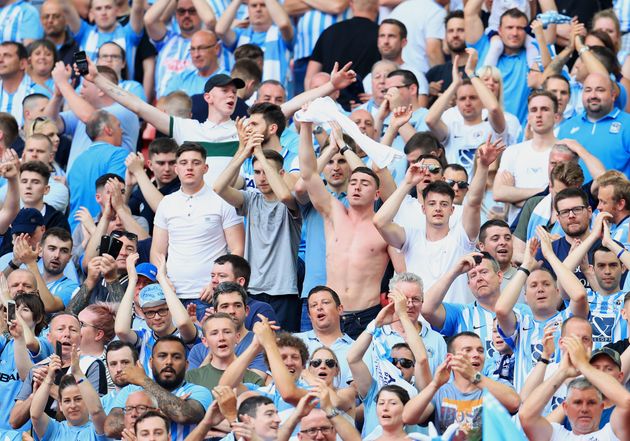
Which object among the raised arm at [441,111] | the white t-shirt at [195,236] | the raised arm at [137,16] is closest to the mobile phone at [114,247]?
the white t-shirt at [195,236]

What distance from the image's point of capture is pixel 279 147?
45.4ft

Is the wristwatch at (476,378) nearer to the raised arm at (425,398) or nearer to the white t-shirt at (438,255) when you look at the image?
the raised arm at (425,398)

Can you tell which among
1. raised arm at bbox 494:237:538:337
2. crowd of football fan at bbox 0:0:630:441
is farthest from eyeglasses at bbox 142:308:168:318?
raised arm at bbox 494:237:538:337

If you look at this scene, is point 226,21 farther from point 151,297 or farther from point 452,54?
point 151,297

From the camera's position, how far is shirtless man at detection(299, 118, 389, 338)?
12805 mm

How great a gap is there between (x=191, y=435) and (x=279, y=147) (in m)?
3.53

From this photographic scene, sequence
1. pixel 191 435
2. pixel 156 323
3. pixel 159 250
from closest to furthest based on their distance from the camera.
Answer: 1. pixel 191 435
2. pixel 156 323
3. pixel 159 250

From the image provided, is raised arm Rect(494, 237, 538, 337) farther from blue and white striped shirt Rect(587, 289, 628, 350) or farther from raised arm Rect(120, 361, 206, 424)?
raised arm Rect(120, 361, 206, 424)

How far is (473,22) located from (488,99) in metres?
2.22

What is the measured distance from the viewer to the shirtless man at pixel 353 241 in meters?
12.8

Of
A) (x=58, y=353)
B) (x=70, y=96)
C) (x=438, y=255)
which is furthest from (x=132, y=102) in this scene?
(x=438, y=255)

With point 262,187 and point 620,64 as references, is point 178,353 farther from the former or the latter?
point 620,64

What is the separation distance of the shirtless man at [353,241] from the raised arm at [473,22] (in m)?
3.90

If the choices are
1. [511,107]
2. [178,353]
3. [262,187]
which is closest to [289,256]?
[262,187]
